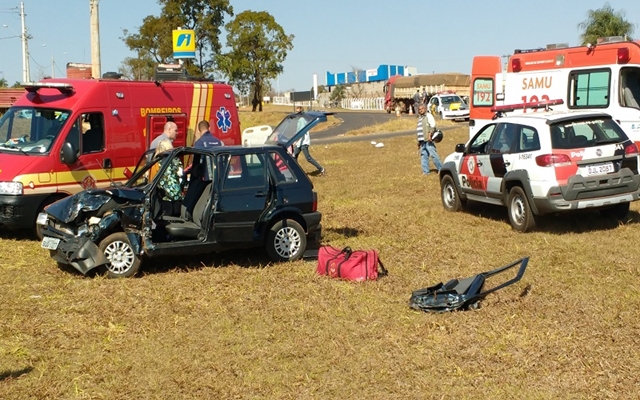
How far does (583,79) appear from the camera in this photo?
1620 cm

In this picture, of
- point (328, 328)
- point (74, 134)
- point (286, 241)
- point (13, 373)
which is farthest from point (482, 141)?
point (13, 373)

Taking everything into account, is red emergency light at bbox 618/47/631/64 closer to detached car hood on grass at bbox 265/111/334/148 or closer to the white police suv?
the white police suv

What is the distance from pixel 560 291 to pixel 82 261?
205 inches

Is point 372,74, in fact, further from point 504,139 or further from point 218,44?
point 504,139

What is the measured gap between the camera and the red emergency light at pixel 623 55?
15359 millimetres

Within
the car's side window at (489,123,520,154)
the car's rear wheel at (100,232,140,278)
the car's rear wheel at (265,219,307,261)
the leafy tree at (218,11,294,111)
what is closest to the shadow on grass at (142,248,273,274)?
the car's rear wheel at (265,219,307,261)

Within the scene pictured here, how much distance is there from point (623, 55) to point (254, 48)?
156 feet

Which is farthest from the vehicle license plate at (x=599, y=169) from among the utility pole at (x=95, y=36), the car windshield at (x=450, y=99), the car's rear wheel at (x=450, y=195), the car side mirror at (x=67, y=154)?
the car windshield at (x=450, y=99)

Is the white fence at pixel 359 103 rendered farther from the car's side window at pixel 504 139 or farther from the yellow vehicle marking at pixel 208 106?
the car's side window at pixel 504 139

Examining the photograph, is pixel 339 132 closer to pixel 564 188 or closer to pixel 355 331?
pixel 564 188

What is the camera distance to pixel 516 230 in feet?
38.0

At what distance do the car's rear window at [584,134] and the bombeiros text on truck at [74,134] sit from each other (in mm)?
6212

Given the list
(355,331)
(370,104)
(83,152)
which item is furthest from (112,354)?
(370,104)

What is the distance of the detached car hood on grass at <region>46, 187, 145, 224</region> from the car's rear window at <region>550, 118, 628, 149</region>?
18.7 ft
